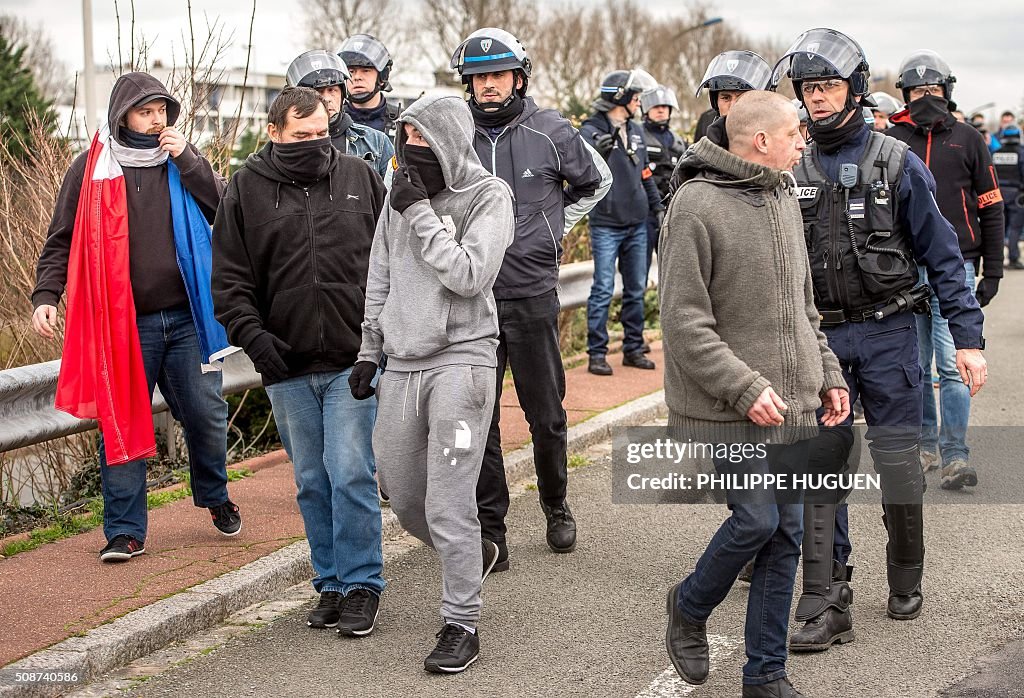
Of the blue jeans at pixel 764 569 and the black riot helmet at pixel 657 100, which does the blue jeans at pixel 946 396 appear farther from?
the black riot helmet at pixel 657 100

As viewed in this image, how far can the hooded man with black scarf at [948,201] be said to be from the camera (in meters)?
7.31

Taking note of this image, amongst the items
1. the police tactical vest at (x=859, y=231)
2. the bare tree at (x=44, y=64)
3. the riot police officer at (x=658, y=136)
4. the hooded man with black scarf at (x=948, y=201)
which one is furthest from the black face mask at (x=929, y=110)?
the bare tree at (x=44, y=64)

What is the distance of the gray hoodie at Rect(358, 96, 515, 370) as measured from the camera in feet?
15.0

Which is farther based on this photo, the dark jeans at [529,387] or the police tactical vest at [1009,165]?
the police tactical vest at [1009,165]

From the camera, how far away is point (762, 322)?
408 centimetres

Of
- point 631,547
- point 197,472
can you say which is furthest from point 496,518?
point 197,472

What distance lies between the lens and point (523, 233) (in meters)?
5.90

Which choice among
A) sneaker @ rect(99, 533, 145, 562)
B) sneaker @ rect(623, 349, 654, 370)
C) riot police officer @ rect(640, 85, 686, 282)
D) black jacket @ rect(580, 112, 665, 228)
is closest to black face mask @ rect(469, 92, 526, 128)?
sneaker @ rect(99, 533, 145, 562)

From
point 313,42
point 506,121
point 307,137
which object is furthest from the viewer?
point 313,42

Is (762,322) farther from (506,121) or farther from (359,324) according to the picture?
(506,121)

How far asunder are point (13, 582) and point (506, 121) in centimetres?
283

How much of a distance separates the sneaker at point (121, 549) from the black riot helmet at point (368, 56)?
2.89m

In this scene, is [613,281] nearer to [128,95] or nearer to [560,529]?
[560,529]

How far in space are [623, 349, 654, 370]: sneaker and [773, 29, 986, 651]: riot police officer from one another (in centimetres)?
574
